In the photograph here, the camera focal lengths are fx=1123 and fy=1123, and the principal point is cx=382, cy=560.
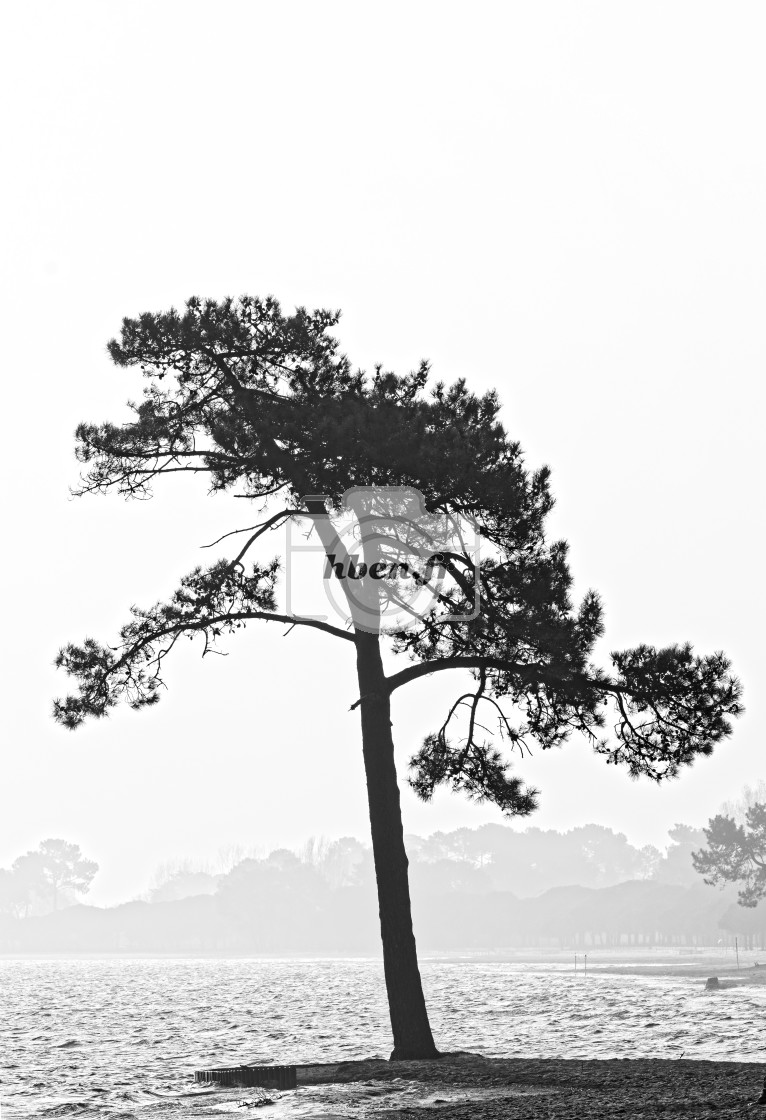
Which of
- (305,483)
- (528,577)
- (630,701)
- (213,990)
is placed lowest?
(213,990)

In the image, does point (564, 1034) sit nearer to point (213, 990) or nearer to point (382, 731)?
point (382, 731)

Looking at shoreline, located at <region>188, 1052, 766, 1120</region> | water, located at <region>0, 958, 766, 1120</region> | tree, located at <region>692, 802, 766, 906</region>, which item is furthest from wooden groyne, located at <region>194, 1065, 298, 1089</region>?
tree, located at <region>692, 802, 766, 906</region>

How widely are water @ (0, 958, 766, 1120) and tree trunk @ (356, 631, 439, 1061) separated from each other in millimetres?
3353

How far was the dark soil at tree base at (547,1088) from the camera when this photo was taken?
10.0 metres

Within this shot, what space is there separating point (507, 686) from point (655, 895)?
477ft

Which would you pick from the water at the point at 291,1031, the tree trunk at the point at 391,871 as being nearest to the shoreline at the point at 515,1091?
the tree trunk at the point at 391,871

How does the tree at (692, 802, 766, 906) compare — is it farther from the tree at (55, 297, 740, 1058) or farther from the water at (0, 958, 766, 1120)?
the tree at (55, 297, 740, 1058)

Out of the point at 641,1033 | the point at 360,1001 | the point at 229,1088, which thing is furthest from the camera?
the point at 360,1001

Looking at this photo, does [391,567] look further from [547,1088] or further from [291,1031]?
[291,1031]

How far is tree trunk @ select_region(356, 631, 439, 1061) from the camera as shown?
56.3 feet

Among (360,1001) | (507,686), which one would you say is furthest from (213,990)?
(507,686)

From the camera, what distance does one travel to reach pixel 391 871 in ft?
57.6

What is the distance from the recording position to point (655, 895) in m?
154

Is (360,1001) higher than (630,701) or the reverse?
the reverse
